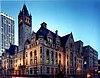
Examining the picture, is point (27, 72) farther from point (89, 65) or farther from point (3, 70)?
point (89, 65)

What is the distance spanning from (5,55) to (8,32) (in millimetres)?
15310

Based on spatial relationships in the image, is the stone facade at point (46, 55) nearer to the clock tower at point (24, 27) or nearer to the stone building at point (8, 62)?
the clock tower at point (24, 27)

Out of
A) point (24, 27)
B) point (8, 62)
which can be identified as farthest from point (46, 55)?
point (8, 62)

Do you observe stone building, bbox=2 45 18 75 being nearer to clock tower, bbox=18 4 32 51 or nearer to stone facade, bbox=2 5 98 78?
clock tower, bbox=18 4 32 51

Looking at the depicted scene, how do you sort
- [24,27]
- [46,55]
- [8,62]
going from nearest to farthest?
[46,55]
[24,27]
[8,62]

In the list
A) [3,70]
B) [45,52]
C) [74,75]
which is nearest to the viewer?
[45,52]

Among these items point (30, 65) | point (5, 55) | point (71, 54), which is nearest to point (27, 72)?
point (30, 65)

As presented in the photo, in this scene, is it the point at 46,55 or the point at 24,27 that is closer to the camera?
the point at 46,55

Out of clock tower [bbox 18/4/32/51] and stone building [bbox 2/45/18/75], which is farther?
stone building [bbox 2/45/18/75]

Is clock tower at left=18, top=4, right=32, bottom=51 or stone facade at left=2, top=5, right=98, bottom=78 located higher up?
clock tower at left=18, top=4, right=32, bottom=51

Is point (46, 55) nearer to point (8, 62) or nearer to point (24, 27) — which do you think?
point (24, 27)

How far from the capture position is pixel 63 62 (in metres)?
11.9

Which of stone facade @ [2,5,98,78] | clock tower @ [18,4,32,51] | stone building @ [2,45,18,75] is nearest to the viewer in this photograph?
stone facade @ [2,5,98,78]

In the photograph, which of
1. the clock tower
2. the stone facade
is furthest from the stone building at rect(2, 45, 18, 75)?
the stone facade
